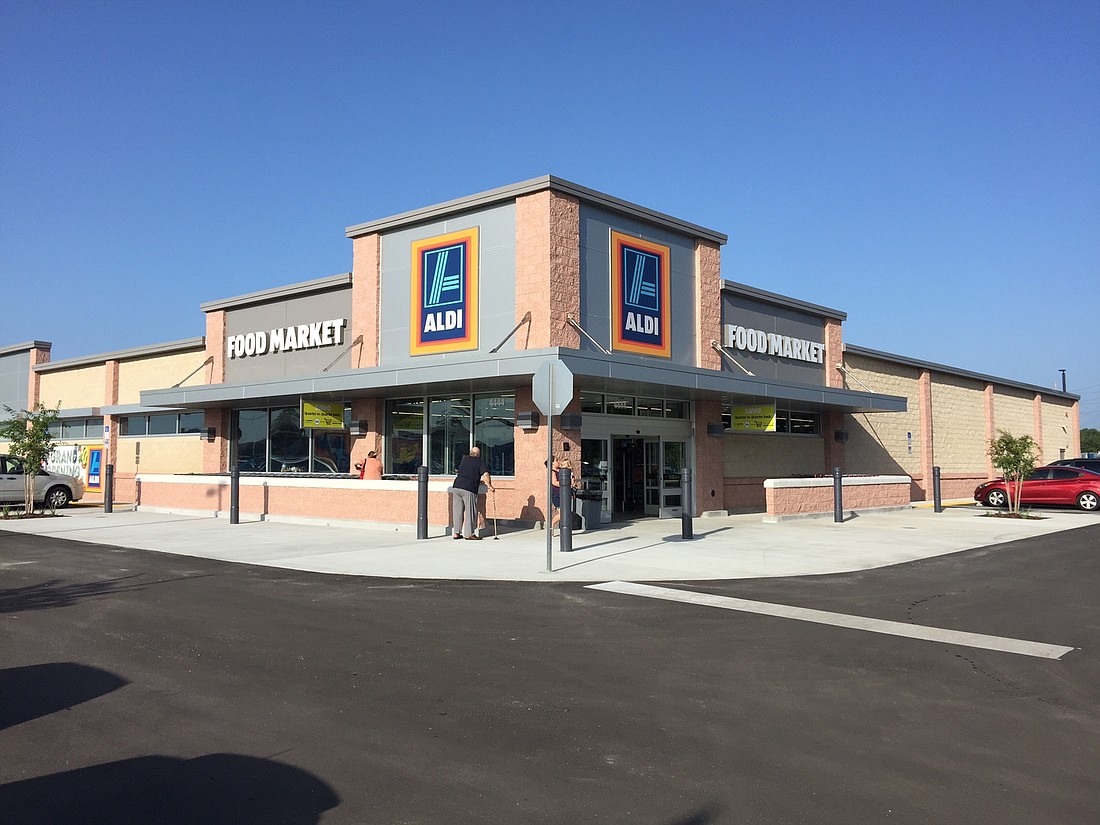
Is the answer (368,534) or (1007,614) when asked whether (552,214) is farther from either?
(1007,614)

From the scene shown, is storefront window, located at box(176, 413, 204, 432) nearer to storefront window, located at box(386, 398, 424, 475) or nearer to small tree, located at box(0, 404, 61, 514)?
small tree, located at box(0, 404, 61, 514)

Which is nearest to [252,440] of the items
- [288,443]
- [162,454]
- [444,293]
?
[288,443]

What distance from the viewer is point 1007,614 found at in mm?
8742

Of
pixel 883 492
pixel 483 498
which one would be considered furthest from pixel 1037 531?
pixel 483 498

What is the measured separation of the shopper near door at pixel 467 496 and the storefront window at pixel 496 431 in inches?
123

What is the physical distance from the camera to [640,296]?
64.8 feet

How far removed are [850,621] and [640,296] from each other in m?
12.5

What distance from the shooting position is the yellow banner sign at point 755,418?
2256 centimetres

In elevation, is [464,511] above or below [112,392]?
below

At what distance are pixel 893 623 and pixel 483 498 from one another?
29.5ft

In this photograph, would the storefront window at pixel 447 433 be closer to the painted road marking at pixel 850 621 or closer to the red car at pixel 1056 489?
the painted road marking at pixel 850 621

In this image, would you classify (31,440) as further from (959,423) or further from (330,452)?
(959,423)

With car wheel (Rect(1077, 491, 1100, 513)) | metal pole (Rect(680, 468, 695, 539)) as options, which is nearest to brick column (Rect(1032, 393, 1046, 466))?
car wheel (Rect(1077, 491, 1100, 513))

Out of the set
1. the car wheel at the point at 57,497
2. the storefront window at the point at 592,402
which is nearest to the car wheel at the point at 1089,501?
the storefront window at the point at 592,402
